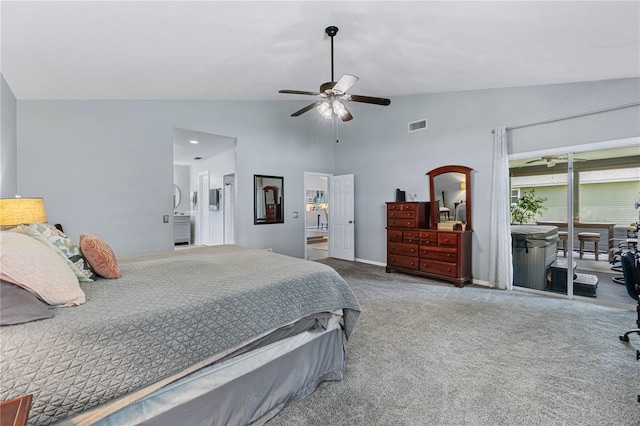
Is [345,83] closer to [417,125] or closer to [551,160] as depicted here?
[417,125]

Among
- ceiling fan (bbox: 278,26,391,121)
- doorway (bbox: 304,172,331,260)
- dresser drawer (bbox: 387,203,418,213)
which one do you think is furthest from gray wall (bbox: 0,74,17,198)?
doorway (bbox: 304,172,331,260)

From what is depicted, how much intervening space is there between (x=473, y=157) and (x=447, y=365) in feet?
11.5

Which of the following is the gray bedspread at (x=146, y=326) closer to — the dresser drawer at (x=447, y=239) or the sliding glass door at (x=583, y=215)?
the dresser drawer at (x=447, y=239)

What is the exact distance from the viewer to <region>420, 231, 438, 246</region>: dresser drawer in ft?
15.2

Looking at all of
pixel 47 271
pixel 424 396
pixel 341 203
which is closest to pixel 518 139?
pixel 341 203

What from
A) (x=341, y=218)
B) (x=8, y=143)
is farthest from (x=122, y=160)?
(x=341, y=218)

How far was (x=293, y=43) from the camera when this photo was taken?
9.92ft

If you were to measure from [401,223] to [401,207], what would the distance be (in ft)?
0.94

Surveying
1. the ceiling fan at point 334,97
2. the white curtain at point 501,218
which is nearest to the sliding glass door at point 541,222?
the white curtain at point 501,218

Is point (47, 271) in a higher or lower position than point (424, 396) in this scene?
higher

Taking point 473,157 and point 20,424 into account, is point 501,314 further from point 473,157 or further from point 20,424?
point 20,424

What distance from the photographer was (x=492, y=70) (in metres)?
3.53

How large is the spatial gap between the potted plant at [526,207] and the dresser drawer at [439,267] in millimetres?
1141

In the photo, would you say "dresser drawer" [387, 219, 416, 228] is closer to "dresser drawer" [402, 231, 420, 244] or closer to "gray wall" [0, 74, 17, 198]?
"dresser drawer" [402, 231, 420, 244]
